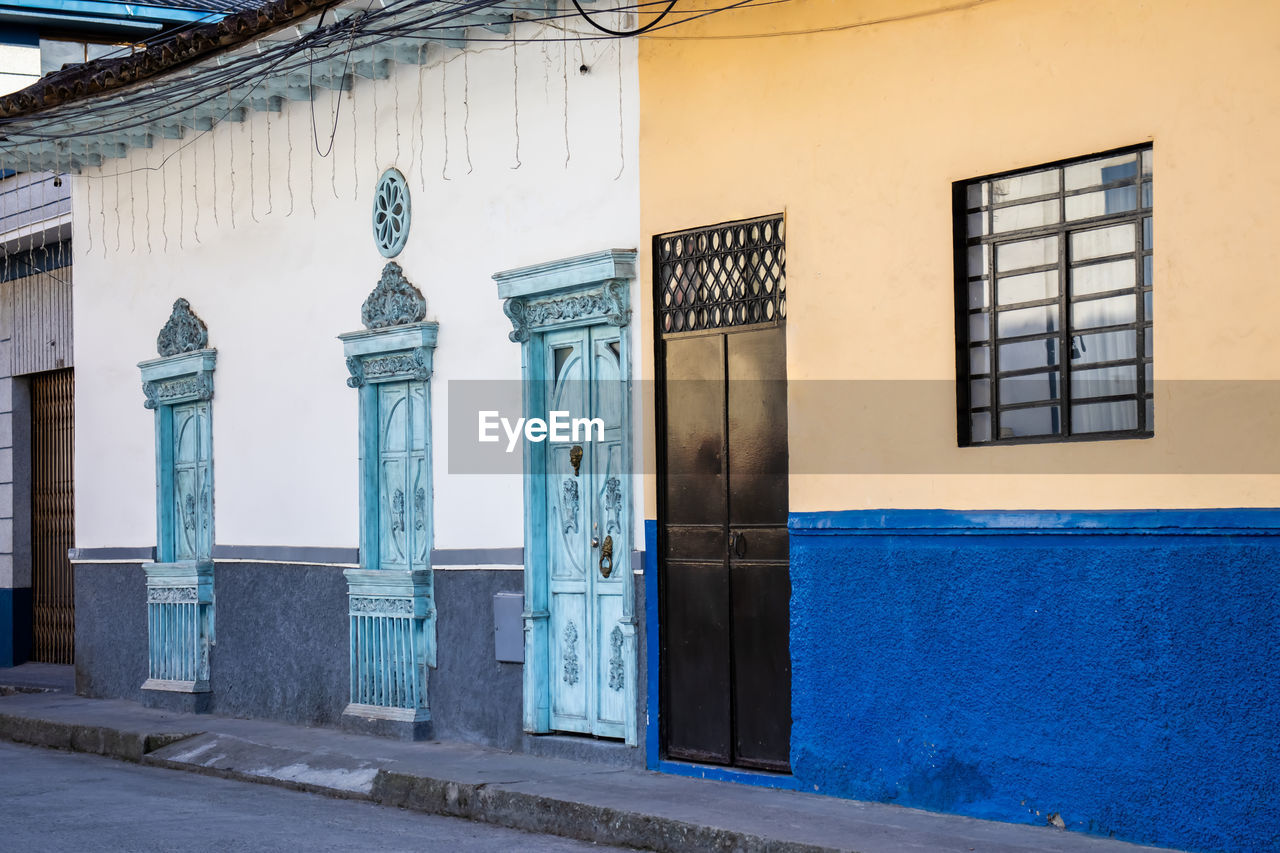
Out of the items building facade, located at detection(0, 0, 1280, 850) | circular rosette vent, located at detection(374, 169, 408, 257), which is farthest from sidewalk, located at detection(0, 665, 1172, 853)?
circular rosette vent, located at detection(374, 169, 408, 257)

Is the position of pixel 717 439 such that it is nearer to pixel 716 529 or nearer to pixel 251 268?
pixel 716 529

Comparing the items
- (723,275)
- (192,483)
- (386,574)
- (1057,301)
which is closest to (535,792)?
(723,275)

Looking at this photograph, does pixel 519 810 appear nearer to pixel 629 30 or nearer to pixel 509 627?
pixel 509 627

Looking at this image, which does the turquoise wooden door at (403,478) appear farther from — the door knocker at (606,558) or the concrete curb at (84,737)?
the concrete curb at (84,737)

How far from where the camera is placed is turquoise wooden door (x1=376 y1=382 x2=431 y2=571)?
10.7 metres

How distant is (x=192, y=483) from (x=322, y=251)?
262 cm

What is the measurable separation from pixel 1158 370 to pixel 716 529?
2770 millimetres

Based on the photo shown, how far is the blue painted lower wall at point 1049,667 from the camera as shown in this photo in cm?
628

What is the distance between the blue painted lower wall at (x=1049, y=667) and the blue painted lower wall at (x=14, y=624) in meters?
11.2

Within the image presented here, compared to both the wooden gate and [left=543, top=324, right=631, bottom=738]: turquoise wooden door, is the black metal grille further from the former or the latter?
the wooden gate

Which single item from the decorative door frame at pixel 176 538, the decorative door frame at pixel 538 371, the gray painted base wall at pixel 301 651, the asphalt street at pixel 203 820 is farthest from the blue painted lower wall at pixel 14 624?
the decorative door frame at pixel 538 371

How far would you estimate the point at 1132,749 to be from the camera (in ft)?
21.7

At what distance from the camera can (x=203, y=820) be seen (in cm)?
825

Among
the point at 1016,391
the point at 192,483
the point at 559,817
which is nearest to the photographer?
the point at 1016,391
